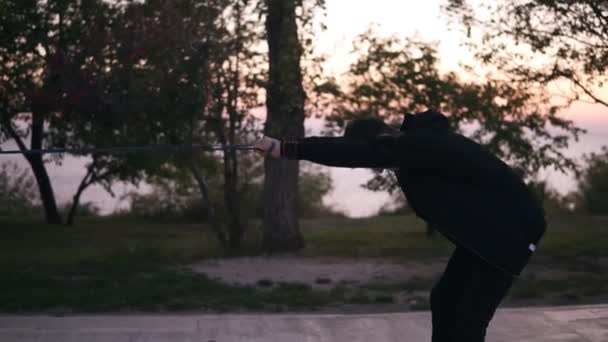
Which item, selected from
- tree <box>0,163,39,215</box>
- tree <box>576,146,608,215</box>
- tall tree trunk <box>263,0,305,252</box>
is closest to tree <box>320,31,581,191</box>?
tall tree trunk <box>263,0,305,252</box>

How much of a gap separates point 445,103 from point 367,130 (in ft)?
25.5

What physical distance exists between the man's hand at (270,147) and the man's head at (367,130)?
336 mm

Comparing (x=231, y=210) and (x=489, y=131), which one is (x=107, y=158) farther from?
(x=489, y=131)

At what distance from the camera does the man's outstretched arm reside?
4469 mm

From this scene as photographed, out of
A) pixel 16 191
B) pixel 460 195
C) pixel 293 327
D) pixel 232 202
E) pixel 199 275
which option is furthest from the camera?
pixel 16 191

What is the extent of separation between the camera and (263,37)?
1160 cm

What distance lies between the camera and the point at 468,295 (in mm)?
4652

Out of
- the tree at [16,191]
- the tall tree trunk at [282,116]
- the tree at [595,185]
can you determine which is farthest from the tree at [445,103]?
the tree at [16,191]

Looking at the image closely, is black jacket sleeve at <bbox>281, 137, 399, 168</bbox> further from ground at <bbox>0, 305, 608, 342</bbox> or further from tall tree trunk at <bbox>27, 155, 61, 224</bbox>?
tall tree trunk at <bbox>27, 155, 61, 224</bbox>

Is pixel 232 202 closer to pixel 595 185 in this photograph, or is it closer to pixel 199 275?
pixel 199 275

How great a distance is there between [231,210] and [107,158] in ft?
14.1

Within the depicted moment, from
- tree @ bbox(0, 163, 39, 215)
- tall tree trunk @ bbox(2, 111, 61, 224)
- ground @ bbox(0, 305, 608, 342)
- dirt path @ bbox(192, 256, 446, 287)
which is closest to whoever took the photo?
ground @ bbox(0, 305, 608, 342)

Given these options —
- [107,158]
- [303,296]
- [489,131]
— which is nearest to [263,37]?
[489,131]

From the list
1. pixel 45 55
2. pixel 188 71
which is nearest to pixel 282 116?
pixel 188 71
